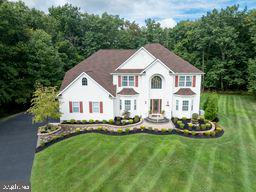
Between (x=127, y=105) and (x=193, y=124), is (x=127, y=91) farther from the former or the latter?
(x=193, y=124)

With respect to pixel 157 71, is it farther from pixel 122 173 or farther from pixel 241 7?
pixel 241 7

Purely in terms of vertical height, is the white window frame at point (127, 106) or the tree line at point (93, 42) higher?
the tree line at point (93, 42)

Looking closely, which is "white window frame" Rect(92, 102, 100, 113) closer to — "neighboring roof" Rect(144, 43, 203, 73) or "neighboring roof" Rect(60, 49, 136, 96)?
"neighboring roof" Rect(60, 49, 136, 96)

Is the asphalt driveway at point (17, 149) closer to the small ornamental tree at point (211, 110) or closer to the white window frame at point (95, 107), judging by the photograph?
the white window frame at point (95, 107)

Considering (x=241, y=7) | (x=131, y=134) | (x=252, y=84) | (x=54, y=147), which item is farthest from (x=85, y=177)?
(x=241, y=7)

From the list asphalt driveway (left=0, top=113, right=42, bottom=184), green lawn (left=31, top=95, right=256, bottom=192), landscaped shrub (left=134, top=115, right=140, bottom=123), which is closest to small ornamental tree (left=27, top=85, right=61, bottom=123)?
asphalt driveway (left=0, top=113, right=42, bottom=184)

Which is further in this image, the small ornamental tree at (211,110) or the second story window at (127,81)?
the second story window at (127,81)

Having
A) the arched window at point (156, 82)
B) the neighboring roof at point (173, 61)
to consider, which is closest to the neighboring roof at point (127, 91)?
the arched window at point (156, 82)
